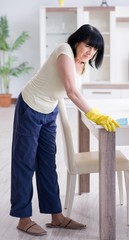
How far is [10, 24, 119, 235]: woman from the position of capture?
2580 millimetres

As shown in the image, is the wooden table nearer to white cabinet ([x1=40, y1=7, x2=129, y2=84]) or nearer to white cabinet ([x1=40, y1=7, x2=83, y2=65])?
white cabinet ([x1=40, y1=7, x2=129, y2=84])

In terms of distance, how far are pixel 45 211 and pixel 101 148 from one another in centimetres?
63

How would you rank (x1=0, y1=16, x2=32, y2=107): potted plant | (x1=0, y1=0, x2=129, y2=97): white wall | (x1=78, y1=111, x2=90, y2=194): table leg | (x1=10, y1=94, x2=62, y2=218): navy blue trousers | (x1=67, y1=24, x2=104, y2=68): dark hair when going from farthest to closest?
1. (x1=0, y1=0, x2=129, y2=97): white wall
2. (x1=0, y1=16, x2=32, y2=107): potted plant
3. (x1=78, y1=111, x2=90, y2=194): table leg
4. (x1=10, y1=94, x2=62, y2=218): navy blue trousers
5. (x1=67, y1=24, x2=104, y2=68): dark hair

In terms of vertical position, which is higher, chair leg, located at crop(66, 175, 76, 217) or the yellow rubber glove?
the yellow rubber glove

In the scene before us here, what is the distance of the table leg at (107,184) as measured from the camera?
255cm

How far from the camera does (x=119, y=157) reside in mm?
3066

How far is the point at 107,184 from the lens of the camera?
2.60 metres

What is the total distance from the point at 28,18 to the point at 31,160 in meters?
7.22

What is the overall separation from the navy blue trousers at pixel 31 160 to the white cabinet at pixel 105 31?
6230 millimetres

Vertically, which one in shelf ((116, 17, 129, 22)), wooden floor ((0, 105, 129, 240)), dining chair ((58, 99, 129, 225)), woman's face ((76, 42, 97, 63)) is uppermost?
shelf ((116, 17, 129, 22))

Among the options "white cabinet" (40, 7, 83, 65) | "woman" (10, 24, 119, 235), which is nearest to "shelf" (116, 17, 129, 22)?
"white cabinet" (40, 7, 83, 65)

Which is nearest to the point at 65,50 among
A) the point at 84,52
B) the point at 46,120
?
the point at 84,52

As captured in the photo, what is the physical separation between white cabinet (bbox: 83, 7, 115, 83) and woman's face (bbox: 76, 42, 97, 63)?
6.38m

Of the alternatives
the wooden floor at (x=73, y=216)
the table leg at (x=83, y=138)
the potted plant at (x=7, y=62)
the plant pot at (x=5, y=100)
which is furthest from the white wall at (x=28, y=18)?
the table leg at (x=83, y=138)
